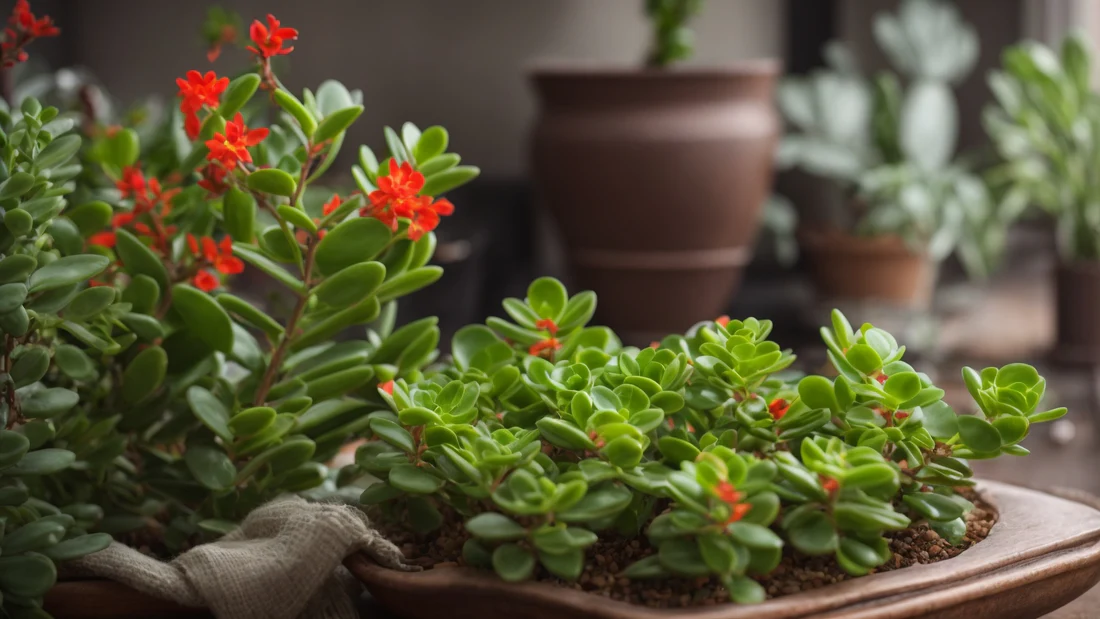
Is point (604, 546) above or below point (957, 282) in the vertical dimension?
above

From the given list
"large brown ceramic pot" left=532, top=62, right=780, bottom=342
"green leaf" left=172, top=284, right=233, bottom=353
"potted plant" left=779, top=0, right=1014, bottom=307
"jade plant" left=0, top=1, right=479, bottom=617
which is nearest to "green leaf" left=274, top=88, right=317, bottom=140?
"jade plant" left=0, top=1, right=479, bottom=617

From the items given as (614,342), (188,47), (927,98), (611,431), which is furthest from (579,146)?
(611,431)

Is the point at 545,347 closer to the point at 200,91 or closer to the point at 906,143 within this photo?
the point at 200,91

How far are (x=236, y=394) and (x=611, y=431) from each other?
0.27m

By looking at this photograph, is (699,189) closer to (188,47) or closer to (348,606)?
(188,47)

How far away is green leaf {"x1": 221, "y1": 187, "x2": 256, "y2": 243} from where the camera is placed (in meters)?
0.67

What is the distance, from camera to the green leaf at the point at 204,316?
64 cm

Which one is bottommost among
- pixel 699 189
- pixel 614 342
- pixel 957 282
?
pixel 957 282

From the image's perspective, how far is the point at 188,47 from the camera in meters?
2.97

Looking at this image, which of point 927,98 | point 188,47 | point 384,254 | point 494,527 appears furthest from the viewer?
point 188,47

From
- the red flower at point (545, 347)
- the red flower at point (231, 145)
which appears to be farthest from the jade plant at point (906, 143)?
the red flower at point (231, 145)

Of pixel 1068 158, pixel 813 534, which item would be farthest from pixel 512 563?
pixel 1068 158

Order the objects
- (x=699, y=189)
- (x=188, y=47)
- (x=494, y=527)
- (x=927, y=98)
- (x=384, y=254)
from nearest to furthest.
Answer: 1. (x=494, y=527)
2. (x=384, y=254)
3. (x=699, y=189)
4. (x=927, y=98)
5. (x=188, y=47)

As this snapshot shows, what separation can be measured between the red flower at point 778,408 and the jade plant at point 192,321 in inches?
7.6
